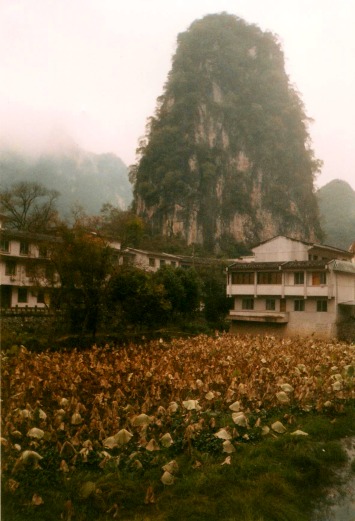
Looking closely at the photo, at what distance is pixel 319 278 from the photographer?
103ft

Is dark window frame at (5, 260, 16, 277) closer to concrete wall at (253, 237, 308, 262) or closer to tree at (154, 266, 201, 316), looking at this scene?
tree at (154, 266, 201, 316)

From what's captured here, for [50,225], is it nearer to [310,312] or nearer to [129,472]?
[310,312]

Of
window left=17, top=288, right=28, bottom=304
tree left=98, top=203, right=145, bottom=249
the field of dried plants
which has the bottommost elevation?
the field of dried plants

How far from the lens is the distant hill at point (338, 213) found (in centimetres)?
7781

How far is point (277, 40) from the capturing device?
83688mm

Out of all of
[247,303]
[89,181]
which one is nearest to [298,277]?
[247,303]

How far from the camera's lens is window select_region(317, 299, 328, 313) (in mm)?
31194

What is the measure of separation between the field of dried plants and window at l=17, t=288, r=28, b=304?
17213 millimetres

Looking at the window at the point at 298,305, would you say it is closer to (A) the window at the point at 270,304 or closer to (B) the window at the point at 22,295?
(A) the window at the point at 270,304

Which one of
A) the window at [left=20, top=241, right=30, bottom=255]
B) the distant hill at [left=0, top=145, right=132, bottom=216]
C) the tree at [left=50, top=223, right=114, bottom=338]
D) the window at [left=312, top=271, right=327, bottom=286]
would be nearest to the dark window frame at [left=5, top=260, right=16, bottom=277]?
the window at [left=20, top=241, right=30, bottom=255]

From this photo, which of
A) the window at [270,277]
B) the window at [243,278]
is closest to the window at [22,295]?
the window at [243,278]

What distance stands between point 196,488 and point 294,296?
1034 inches

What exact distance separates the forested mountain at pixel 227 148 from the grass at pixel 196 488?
195 feet

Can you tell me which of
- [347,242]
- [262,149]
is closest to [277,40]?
[262,149]
